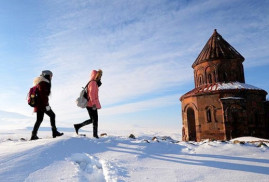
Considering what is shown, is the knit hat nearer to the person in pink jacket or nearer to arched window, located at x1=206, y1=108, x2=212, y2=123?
the person in pink jacket

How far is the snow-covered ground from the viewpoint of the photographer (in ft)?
14.7

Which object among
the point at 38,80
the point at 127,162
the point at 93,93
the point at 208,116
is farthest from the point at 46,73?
the point at 208,116

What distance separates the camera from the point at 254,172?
16.8 ft

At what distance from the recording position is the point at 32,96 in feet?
22.7

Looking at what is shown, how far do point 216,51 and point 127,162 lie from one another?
1862 centimetres

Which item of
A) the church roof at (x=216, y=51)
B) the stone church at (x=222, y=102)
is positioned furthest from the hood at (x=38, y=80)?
the church roof at (x=216, y=51)

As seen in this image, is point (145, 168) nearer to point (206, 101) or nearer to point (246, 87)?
point (206, 101)

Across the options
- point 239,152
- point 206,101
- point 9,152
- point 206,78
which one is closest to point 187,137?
point 206,101

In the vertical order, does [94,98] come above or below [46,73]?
below

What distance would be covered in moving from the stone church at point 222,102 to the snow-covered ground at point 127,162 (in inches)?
478

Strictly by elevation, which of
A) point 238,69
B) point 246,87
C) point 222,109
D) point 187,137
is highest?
point 238,69

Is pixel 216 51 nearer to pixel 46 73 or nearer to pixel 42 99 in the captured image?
pixel 46 73

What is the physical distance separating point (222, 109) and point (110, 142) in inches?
557

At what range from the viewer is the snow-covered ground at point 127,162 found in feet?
14.7
